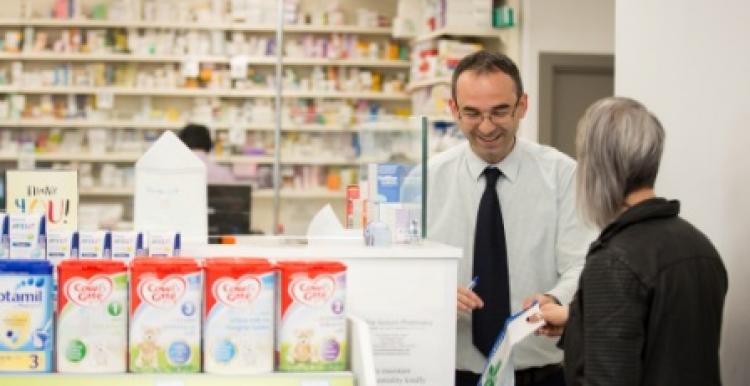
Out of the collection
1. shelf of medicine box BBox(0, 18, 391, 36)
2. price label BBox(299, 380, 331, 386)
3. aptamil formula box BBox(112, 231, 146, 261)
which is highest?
shelf of medicine box BBox(0, 18, 391, 36)

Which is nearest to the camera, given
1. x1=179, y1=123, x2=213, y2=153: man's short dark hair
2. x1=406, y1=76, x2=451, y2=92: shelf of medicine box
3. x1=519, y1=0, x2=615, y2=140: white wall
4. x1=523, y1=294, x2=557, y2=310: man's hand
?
x1=523, y1=294, x2=557, y2=310: man's hand

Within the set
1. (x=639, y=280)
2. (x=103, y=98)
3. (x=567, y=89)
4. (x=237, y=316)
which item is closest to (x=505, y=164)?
(x=639, y=280)

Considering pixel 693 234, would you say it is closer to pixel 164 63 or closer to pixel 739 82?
pixel 739 82

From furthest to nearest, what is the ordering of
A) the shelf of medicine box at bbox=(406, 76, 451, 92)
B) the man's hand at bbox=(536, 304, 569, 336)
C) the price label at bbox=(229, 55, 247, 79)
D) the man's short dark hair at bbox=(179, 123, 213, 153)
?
the price label at bbox=(229, 55, 247, 79) → the man's short dark hair at bbox=(179, 123, 213, 153) → the shelf of medicine box at bbox=(406, 76, 451, 92) → the man's hand at bbox=(536, 304, 569, 336)

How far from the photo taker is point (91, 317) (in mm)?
2145

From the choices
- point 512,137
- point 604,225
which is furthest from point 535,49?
point 604,225

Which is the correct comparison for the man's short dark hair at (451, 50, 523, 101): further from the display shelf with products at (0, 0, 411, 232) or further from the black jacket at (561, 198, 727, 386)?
the display shelf with products at (0, 0, 411, 232)

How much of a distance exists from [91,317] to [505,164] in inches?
59.8

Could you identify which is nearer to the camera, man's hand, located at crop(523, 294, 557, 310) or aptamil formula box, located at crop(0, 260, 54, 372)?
aptamil formula box, located at crop(0, 260, 54, 372)

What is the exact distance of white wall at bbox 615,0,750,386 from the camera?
9.79 ft

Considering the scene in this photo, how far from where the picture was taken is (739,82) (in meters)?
3.00

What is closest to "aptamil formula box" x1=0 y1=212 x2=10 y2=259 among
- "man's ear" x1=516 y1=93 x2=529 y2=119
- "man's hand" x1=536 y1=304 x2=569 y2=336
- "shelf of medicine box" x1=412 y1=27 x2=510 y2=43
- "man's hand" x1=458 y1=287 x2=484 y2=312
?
"man's hand" x1=458 y1=287 x2=484 y2=312

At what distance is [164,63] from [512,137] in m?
7.65

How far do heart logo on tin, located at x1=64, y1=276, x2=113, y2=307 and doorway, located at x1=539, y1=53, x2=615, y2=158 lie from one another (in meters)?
5.62
